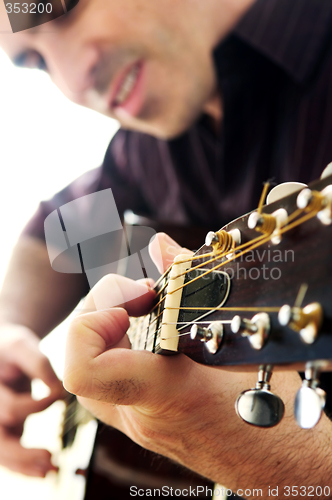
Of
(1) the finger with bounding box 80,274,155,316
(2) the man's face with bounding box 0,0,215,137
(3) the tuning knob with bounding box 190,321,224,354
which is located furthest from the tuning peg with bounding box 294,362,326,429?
(2) the man's face with bounding box 0,0,215,137

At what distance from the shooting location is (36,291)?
1.18 metres

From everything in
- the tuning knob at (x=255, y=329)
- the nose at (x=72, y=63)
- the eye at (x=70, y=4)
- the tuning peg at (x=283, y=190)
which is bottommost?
the tuning knob at (x=255, y=329)

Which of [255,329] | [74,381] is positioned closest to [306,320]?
[255,329]

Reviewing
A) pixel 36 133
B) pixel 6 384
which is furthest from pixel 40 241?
pixel 6 384

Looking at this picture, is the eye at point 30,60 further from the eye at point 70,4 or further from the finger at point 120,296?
the finger at point 120,296

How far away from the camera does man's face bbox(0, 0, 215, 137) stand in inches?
43.0

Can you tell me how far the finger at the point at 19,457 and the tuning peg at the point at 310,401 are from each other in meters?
0.79

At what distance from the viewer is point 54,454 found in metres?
0.99

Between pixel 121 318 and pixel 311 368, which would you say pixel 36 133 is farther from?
pixel 311 368

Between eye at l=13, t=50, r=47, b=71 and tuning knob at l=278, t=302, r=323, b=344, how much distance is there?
3.82 ft

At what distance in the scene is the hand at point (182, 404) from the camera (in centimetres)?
45

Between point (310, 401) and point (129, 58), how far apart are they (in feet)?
3.87

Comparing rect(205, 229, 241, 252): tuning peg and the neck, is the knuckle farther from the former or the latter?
the neck

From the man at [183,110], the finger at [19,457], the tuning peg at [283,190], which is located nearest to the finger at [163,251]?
the man at [183,110]
